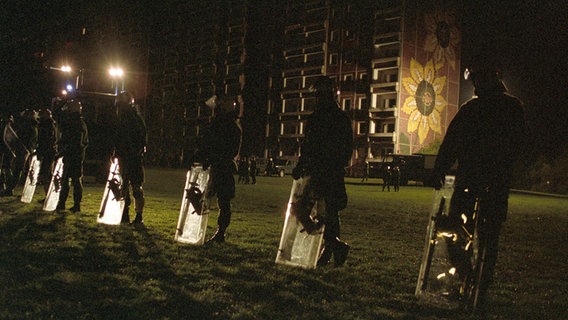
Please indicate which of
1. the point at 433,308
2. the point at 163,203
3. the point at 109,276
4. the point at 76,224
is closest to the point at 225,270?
the point at 109,276

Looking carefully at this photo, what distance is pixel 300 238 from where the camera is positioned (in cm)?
625

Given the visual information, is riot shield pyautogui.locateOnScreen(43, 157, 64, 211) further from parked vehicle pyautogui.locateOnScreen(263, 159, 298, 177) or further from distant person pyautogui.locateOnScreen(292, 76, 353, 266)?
parked vehicle pyautogui.locateOnScreen(263, 159, 298, 177)

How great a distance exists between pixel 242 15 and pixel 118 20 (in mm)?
27127

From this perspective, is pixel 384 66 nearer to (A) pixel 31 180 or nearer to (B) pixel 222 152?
(A) pixel 31 180

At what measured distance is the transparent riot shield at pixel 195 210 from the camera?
24.5 ft

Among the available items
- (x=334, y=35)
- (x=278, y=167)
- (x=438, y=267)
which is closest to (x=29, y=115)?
(x=438, y=267)

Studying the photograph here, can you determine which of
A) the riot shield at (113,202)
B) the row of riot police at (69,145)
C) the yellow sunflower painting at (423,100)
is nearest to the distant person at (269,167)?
the yellow sunflower painting at (423,100)

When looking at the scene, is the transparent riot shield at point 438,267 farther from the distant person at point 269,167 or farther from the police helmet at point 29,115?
the distant person at point 269,167

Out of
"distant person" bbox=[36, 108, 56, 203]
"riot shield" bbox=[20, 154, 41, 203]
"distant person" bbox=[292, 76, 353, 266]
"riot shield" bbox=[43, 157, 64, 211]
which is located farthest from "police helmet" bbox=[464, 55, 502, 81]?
"riot shield" bbox=[20, 154, 41, 203]

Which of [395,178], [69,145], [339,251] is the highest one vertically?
[69,145]

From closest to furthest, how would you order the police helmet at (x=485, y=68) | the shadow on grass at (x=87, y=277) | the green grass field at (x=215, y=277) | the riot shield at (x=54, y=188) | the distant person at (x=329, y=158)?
the shadow on grass at (x=87, y=277) < the green grass field at (x=215, y=277) < the police helmet at (x=485, y=68) < the distant person at (x=329, y=158) < the riot shield at (x=54, y=188)

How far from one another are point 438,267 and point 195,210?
3685mm

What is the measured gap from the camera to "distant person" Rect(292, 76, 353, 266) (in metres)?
6.08

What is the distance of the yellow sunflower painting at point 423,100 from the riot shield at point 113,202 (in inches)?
2010
